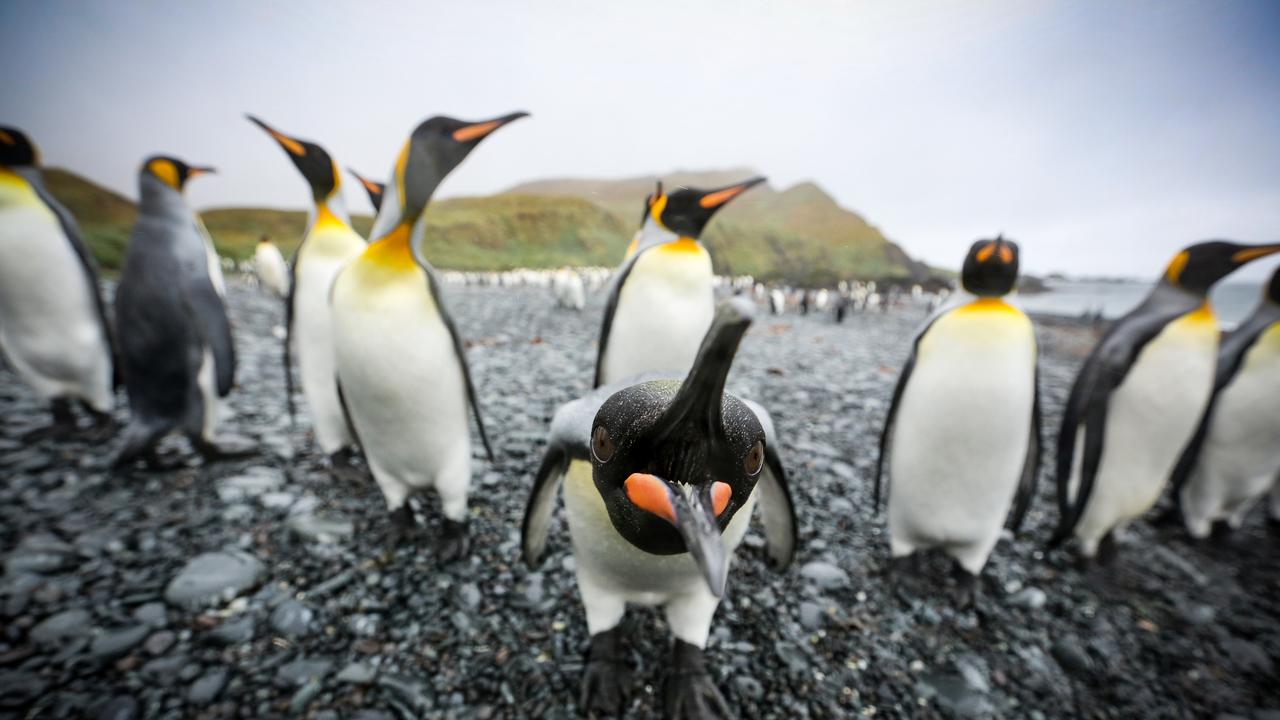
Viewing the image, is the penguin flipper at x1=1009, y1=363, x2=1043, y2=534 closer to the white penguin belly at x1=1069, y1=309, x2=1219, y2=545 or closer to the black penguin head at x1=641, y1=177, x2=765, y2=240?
the white penguin belly at x1=1069, y1=309, x2=1219, y2=545

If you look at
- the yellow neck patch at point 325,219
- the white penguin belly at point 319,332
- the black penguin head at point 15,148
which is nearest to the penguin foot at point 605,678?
the white penguin belly at point 319,332

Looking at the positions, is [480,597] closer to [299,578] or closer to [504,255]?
[299,578]

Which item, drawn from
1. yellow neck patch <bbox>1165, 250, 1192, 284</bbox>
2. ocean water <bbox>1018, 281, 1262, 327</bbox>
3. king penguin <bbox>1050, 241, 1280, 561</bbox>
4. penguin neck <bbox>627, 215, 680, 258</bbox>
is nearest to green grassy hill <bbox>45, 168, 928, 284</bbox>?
ocean water <bbox>1018, 281, 1262, 327</bbox>

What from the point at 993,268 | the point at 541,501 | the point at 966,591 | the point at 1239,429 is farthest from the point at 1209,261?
the point at 541,501

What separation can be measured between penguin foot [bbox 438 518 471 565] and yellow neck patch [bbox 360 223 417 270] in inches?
46.9

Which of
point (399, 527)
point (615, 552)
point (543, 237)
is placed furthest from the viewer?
point (543, 237)

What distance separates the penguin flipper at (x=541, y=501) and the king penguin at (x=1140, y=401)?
2573mm

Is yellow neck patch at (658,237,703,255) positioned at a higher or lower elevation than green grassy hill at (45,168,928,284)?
lower

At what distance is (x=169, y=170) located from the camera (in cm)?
278

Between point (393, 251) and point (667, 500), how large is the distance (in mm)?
1805

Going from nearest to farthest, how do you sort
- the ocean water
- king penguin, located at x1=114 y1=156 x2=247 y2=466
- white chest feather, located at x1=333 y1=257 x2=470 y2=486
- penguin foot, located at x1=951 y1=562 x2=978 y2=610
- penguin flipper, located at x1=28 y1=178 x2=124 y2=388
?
white chest feather, located at x1=333 y1=257 x2=470 y2=486
penguin foot, located at x1=951 y1=562 x2=978 y2=610
king penguin, located at x1=114 y1=156 x2=247 y2=466
penguin flipper, located at x1=28 y1=178 x2=124 y2=388
the ocean water

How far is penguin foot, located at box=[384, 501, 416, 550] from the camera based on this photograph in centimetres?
218

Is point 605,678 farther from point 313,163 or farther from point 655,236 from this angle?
point 313,163

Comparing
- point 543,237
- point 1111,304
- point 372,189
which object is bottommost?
point 1111,304
